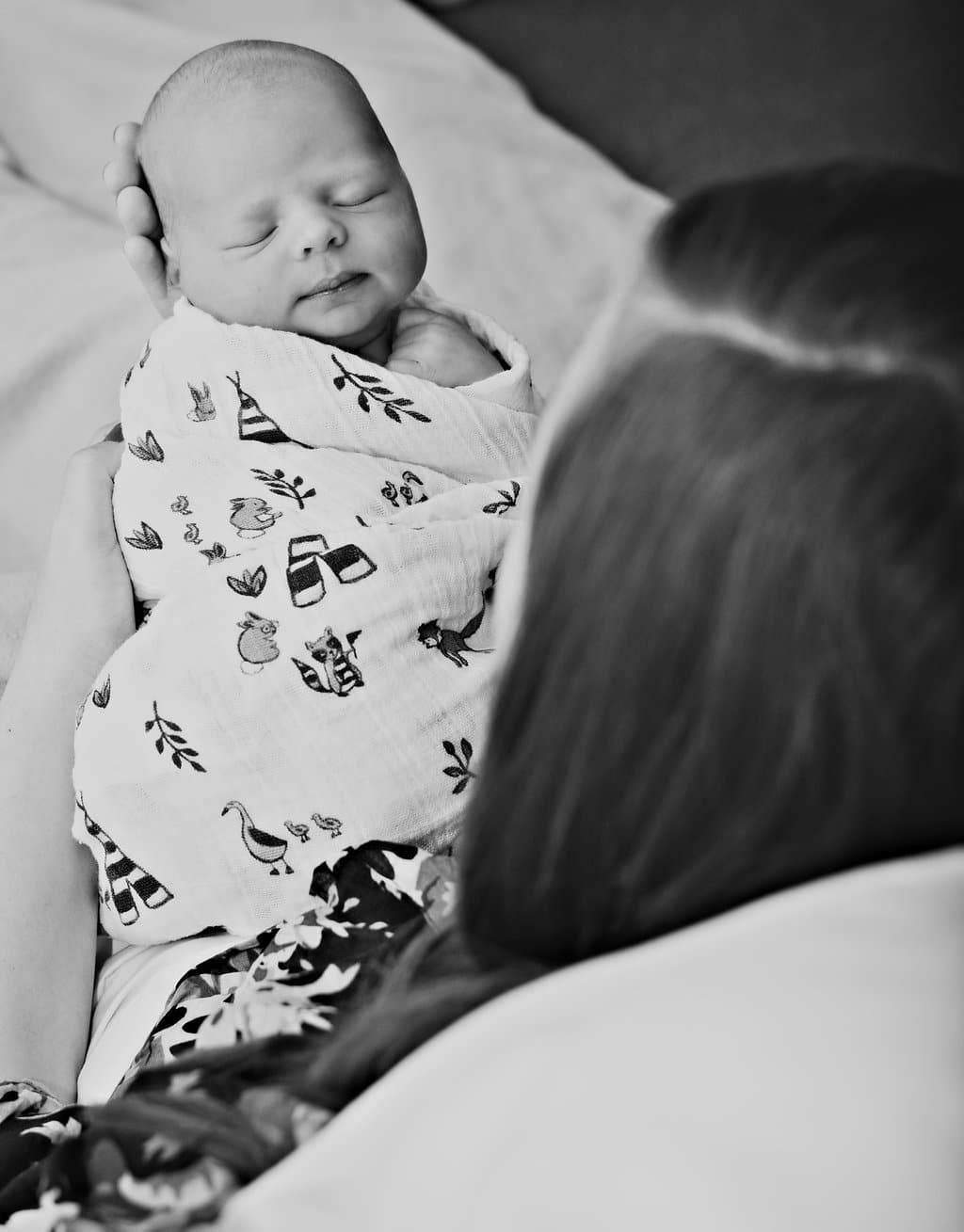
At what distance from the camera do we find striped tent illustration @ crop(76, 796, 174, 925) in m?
0.84

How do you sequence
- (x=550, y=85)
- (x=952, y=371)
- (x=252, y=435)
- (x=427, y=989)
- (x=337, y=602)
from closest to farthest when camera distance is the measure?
1. (x=952, y=371)
2. (x=427, y=989)
3. (x=337, y=602)
4. (x=252, y=435)
5. (x=550, y=85)

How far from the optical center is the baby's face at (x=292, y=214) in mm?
964

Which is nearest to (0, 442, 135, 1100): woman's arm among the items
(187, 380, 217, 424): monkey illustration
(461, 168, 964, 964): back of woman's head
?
(187, 380, 217, 424): monkey illustration

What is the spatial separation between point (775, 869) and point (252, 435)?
1.83 ft

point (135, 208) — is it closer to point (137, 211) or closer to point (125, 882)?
point (137, 211)

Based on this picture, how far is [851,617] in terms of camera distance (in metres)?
0.43

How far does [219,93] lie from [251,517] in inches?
13.8

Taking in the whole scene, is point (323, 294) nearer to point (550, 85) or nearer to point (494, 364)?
point (494, 364)

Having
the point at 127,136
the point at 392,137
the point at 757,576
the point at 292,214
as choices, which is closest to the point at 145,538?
the point at 292,214

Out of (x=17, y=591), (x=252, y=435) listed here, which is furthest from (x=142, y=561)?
(x=17, y=591)

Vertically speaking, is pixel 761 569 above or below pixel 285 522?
above

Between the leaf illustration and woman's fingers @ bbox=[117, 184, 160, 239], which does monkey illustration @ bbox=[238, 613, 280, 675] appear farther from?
woman's fingers @ bbox=[117, 184, 160, 239]

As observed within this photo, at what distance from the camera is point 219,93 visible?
38.7 inches

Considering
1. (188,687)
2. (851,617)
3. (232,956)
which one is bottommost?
(232,956)
